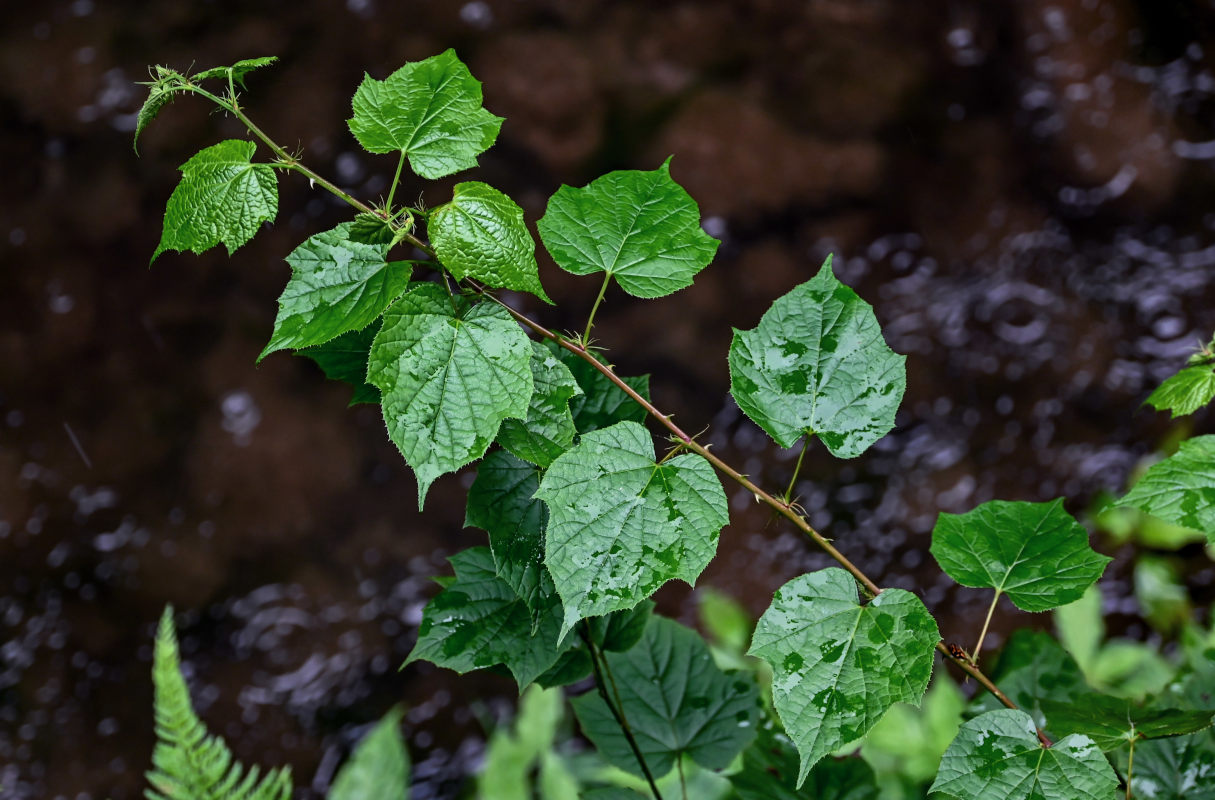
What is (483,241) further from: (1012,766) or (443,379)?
(1012,766)

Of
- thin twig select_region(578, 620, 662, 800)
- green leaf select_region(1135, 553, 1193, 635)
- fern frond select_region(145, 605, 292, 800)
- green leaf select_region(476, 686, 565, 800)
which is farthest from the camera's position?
green leaf select_region(1135, 553, 1193, 635)

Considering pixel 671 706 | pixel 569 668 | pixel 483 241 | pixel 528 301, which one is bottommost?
pixel 528 301

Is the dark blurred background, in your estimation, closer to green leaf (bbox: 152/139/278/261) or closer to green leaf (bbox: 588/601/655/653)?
green leaf (bbox: 588/601/655/653)

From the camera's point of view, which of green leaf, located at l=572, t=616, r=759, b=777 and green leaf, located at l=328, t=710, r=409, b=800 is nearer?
green leaf, located at l=572, t=616, r=759, b=777

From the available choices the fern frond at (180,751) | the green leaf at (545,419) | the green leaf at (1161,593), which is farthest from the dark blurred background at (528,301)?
the green leaf at (545,419)

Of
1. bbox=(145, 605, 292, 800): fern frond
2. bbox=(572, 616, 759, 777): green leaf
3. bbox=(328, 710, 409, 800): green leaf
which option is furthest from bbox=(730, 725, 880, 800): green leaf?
bbox=(328, 710, 409, 800): green leaf

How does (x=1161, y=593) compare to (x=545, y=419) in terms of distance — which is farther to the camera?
(x=1161, y=593)

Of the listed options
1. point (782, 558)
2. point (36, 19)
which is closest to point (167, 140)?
point (36, 19)

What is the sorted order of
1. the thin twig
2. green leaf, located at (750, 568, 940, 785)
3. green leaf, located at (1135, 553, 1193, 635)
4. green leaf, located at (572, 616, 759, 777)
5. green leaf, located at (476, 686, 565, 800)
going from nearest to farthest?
green leaf, located at (750, 568, 940, 785) → the thin twig → green leaf, located at (572, 616, 759, 777) → green leaf, located at (476, 686, 565, 800) → green leaf, located at (1135, 553, 1193, 635)

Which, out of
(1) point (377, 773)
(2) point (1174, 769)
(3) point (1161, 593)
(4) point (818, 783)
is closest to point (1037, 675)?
(2) point (1174, 769)
